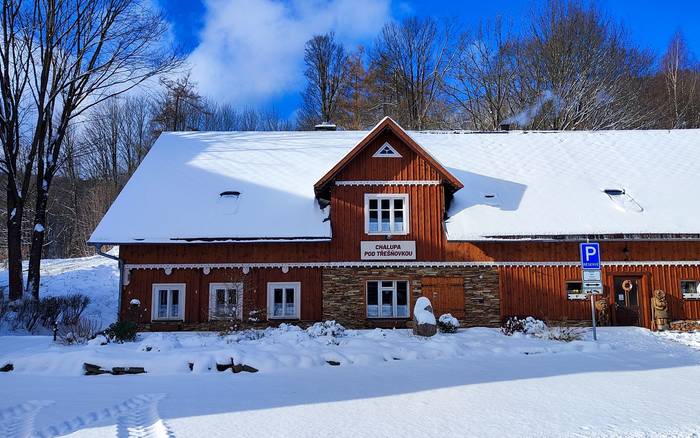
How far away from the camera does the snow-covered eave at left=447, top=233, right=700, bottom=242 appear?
56.1ft

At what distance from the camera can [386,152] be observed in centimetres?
1844

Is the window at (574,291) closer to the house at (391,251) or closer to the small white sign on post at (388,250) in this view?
the house at (391,251)

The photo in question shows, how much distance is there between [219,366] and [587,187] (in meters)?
15.2

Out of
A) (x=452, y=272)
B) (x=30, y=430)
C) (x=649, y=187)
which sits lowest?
(x=30, y=430)

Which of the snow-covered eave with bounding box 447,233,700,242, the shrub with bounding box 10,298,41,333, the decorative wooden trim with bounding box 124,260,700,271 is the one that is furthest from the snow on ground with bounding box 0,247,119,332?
the snow-covered eave with bounding box 447,233,700,242

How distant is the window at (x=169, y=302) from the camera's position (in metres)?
17.6

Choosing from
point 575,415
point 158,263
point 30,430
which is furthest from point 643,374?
point 158,263

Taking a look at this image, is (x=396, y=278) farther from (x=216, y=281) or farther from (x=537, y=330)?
(x=216, y=281)

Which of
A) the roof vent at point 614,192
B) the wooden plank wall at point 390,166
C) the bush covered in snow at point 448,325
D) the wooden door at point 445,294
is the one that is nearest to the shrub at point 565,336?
the bush covered in snow at point 448,325

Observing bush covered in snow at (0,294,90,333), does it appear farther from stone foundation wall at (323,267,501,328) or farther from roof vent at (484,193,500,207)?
roof vent at (484,193,500,207)

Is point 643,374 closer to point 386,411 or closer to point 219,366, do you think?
point 386,411

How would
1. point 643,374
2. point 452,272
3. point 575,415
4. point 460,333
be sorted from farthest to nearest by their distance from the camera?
point 452,272
point 460,333
point 643,374
point 575,415

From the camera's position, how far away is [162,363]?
34.2 ft

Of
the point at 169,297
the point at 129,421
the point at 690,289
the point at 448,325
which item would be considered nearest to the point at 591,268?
the point at 448,325
